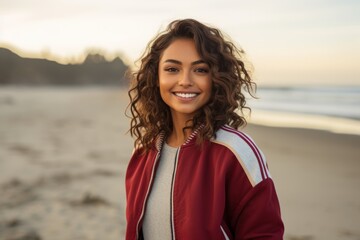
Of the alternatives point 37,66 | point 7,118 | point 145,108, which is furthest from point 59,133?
point 37,66

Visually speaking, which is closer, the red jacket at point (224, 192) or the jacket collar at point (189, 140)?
the red jacket at point (224, 192)

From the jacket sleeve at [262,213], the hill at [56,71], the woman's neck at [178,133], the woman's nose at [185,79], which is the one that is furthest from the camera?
the hill at [56,71]

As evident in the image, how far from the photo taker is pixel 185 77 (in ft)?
5.88

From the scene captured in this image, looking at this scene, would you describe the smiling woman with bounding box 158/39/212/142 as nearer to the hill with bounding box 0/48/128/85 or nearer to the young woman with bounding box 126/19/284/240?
the young woman with bounding box 126/19/284/240

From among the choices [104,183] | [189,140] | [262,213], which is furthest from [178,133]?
[104,183]

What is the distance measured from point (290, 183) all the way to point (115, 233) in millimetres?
2945

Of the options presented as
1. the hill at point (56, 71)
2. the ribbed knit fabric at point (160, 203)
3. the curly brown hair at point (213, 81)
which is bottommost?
the hill at point (56, 71)

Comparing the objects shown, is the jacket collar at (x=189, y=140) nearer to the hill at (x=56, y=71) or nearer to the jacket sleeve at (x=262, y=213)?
the jacket sleeve at (x=262, y=213)

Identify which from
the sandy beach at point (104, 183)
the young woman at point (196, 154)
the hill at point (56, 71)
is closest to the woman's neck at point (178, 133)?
the young woman at point (196, 154)

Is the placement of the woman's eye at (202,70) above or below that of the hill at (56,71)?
above

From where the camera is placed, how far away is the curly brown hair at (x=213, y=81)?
181cm

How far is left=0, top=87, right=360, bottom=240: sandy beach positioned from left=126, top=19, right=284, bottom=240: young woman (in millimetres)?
2183

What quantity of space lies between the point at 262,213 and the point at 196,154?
0.40 meters

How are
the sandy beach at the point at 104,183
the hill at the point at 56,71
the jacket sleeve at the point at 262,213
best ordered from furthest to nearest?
the hill at the point at 56,71, the sandy beach at the point at 104,183, the jacket sleeve at the point at 262,213
